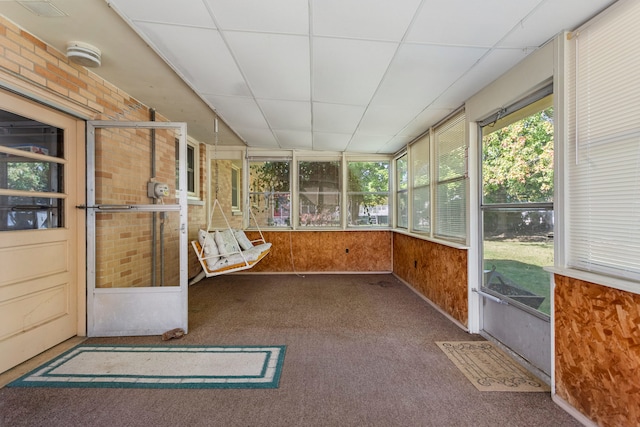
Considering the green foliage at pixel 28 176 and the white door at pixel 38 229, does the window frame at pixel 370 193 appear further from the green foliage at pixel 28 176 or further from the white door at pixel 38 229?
the green foliage at pixel 28 176

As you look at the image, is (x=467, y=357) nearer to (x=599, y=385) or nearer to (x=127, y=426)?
(x=599, y=385)

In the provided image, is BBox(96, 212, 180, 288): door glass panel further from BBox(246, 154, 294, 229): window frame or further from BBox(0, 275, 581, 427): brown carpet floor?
BBox(246, 154, 294, 229): window frame

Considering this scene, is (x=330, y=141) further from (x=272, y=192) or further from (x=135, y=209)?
(x=135, y=209)

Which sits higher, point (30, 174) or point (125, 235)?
point (30, 174)

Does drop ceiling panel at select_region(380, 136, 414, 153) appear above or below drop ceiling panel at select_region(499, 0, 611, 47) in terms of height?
above

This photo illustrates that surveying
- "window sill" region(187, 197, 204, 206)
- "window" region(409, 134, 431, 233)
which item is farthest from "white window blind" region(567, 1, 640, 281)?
"window sill" region(187, 197, 204, 206)

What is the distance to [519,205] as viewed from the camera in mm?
2318

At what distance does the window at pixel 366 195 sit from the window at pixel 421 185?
1105mm

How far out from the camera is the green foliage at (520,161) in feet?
6.86

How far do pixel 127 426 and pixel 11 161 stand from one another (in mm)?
2163

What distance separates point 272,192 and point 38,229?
3.66 m

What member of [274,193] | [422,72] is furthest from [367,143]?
[422,72]

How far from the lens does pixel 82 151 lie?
262 cm

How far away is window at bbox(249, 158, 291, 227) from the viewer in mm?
5590
